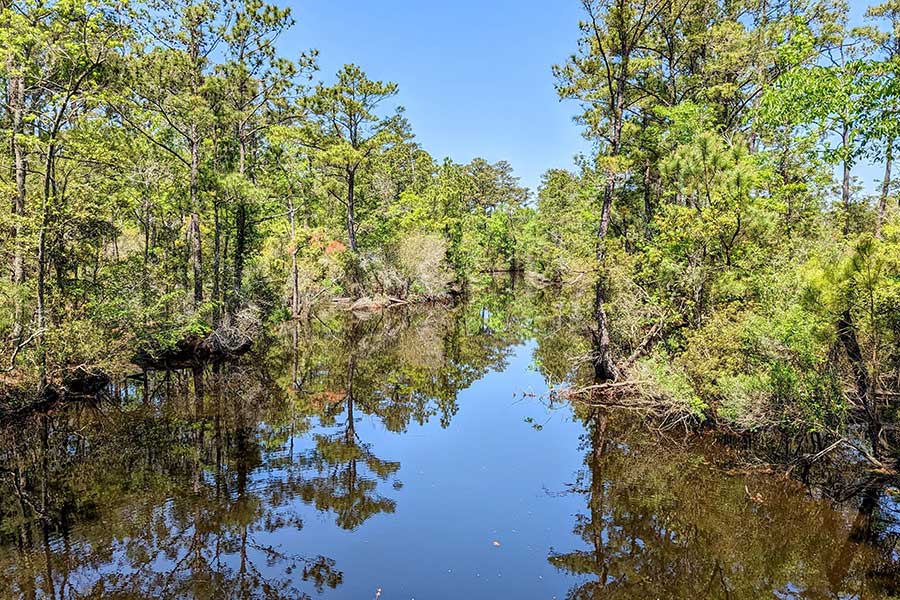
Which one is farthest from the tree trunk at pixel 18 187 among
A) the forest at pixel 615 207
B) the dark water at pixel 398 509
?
the dark water at pixel 398 509

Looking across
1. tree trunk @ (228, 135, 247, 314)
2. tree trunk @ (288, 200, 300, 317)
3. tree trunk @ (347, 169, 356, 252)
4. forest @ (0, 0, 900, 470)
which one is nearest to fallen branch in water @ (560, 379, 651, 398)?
→ forest @ (0, 0, 900, 470)

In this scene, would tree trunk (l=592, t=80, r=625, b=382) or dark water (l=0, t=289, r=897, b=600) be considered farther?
tree trunk (l=592, t=80, r=625, b=382)

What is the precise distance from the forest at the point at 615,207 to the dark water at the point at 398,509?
58.2 inches

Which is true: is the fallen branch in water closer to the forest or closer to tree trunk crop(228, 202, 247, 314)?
the forest

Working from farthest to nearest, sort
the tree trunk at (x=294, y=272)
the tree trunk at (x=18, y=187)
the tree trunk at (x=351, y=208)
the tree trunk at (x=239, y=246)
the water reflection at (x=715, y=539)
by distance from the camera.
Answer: the tree trunk at (x=351, y=208), the tree trunk at (x=294, y=272), the tree trunk at (x=239, y=246), the tree trunk at (x=18, y=187), the water reflection at (x=715, y=539)

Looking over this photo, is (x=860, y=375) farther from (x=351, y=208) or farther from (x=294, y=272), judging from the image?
(x=351, y=208)

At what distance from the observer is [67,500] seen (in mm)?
8555

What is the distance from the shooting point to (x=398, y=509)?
895cm

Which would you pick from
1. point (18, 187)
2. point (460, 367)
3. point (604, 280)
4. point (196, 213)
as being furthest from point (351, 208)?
point (604, 280)

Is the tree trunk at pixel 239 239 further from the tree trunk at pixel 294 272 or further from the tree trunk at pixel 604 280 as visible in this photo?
the tree trunk at pixel 604 280

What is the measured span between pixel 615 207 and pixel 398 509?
15062mm

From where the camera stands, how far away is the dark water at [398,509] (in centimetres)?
684

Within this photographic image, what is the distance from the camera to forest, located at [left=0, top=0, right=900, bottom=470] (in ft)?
26.9

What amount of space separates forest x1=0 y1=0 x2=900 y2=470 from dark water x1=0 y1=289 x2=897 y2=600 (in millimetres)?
1479
